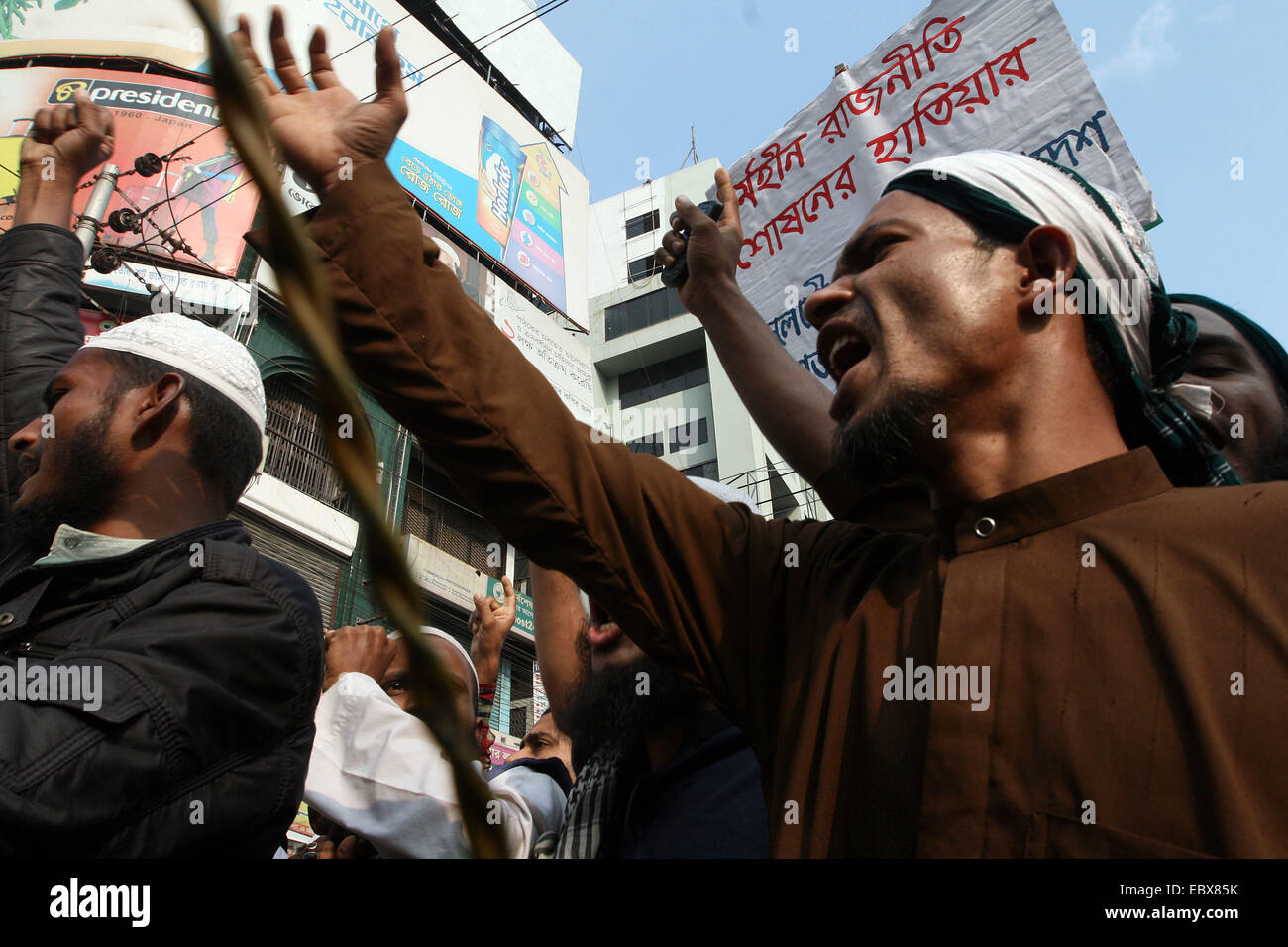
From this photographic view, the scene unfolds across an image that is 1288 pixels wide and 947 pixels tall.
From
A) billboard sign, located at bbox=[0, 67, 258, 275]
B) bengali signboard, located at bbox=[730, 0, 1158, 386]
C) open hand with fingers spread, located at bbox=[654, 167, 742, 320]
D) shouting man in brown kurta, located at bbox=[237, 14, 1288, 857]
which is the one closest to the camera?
shouting man in brown kurta, located at bbox=[237, 14, 1288, 857]

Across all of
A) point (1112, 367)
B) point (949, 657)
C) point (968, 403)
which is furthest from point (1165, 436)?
point (949, 657)

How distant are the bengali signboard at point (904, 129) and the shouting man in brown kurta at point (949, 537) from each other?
1.87 metres

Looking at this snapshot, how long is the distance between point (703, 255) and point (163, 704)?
1657 mm

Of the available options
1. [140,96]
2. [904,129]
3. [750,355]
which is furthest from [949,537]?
[140,96]

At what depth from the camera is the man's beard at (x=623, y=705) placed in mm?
2213

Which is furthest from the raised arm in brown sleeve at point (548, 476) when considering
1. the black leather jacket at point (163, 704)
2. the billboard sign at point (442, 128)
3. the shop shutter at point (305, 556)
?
the billboard sign at point (442, 128)

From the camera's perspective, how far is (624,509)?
1.52 metres

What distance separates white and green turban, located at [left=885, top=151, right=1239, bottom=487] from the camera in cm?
150

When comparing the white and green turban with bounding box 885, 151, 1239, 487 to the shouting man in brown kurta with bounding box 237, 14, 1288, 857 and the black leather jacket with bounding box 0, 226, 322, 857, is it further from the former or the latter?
the black leather jacket with bounding box 0, 226, 322, 857

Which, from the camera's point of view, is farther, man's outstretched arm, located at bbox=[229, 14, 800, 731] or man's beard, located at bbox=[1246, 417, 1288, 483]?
man's beard, located at bbox=[1246, 417, 1288, 483]

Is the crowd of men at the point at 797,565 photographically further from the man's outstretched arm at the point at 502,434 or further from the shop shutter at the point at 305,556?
the shop shutter at the point at 305,556

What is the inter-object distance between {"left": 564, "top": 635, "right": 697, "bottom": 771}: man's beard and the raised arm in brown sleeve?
595 millimetres

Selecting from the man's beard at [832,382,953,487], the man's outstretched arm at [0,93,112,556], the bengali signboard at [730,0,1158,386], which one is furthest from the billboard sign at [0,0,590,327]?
the man's beard at [832,382,953,487]

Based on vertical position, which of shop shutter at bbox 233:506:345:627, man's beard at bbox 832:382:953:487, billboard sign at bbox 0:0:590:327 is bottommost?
man's beard at bbox 832:382:953:487
